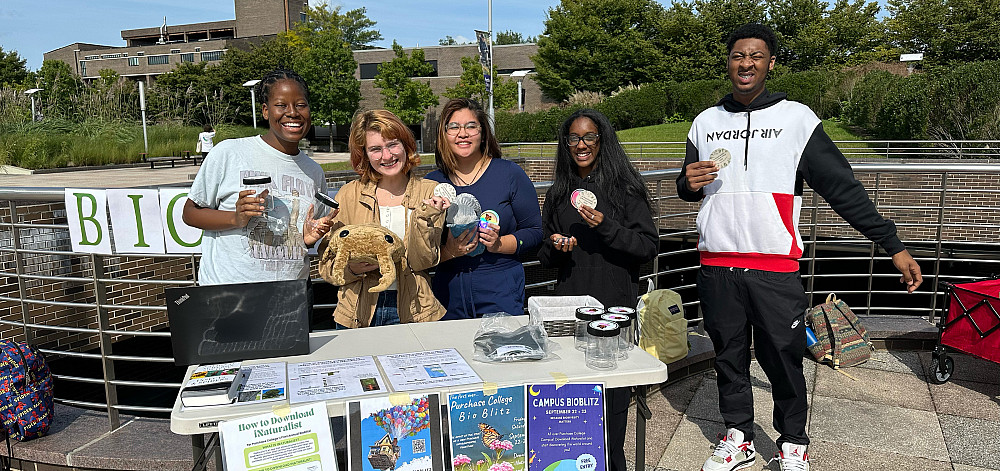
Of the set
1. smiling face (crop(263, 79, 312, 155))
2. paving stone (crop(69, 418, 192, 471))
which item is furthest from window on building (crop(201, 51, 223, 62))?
smiling face (crop(263, 79, 312, 155))

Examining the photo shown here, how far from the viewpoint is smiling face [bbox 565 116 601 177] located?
9.11ft

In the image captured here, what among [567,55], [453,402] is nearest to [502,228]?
[453,402]

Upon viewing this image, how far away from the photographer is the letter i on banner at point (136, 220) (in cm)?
320

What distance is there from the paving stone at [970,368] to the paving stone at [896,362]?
0.16 feet

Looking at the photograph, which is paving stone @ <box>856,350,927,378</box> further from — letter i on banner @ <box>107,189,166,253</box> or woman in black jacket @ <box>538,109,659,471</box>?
letter i on banner @ <box>107,189,166,253</box>

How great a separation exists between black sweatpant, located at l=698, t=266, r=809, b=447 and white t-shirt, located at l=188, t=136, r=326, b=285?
6.23ft

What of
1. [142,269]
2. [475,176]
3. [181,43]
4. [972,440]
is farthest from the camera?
[181,43]

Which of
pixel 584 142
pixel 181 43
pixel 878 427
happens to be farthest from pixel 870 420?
pixel 181 43

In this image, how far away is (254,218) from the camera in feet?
8.30

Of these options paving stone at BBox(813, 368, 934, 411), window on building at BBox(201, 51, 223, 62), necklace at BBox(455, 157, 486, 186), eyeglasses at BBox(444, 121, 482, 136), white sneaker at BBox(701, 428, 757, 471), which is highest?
window on building at BBox(201, 51, 223, 62)

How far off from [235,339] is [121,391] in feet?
21.5

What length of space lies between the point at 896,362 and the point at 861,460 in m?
1.73

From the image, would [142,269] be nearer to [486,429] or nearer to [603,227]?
[603,227]

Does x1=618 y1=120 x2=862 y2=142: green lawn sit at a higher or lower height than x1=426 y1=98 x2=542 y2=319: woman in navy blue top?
higher
